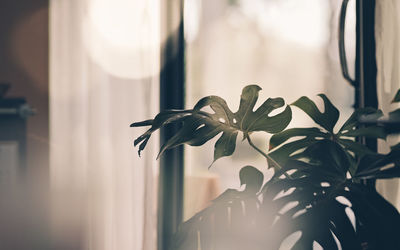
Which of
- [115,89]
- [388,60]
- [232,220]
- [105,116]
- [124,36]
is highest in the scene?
[124,36]

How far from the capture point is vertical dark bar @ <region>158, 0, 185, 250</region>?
1687mm

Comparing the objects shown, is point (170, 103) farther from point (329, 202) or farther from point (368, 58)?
point (329, 202)

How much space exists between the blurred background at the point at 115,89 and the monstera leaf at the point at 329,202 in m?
1.03

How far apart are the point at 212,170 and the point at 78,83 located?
80cm

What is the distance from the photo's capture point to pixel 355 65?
1545mm

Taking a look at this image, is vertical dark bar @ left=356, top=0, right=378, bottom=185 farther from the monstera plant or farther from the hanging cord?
the monstera plant

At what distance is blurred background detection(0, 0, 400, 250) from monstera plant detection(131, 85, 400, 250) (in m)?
0.94

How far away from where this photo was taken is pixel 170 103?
171cm

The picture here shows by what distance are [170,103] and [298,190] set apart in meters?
1.07

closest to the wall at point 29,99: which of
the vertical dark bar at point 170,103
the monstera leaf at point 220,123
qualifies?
the vertical dark bar at point 170,103

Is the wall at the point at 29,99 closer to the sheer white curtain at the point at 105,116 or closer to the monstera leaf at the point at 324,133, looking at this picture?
the sheer white curtain at the point at 105,116

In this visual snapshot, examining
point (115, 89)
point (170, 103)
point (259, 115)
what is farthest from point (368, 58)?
point (115, 89)

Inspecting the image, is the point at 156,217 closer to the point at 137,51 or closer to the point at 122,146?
the point at 122,146

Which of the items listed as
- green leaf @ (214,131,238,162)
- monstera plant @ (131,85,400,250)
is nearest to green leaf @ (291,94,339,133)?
monstera plant @ (131,85,400,250)
